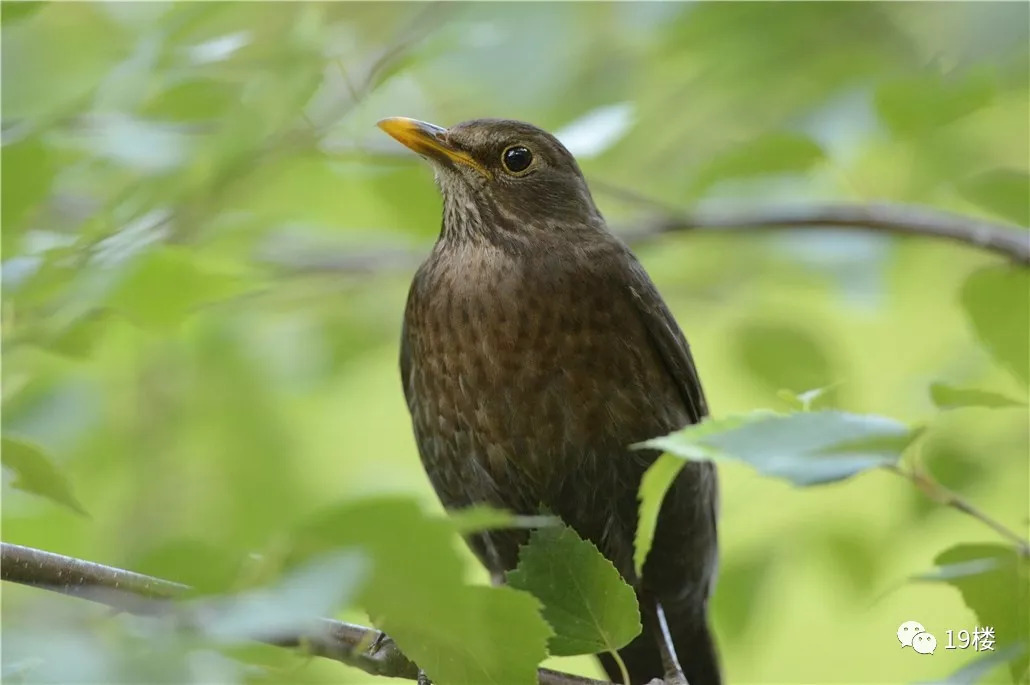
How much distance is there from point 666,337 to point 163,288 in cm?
160

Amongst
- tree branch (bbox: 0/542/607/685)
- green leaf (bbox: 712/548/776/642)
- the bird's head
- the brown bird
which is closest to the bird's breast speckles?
the brown bird

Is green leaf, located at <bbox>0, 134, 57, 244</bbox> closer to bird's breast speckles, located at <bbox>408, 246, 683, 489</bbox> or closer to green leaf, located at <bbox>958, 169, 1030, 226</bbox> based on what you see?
bird's breast speckles, located at <bbox>408, 246, 683, 489</bbox>

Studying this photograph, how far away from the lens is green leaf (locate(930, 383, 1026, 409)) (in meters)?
2.08

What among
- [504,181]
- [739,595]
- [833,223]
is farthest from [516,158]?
[739,595]

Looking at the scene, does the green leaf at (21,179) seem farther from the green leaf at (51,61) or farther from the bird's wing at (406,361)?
the bird's wing at (406,361)

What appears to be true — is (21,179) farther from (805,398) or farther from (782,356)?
(782,356)

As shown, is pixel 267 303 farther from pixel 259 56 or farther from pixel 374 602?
pixel 374 602

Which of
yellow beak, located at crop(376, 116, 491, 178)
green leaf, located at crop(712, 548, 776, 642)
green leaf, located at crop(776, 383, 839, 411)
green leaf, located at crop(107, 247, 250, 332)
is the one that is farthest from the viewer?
green leaf, located at crop(712, 548, 776, 642)

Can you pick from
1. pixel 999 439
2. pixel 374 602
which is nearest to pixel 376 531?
pixel 374 602

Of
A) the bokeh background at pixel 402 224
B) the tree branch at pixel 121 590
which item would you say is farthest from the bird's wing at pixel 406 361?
the tree branch at pixel 121 590

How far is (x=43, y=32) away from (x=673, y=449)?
2.67 m

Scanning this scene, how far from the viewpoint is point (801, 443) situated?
175 centimetres

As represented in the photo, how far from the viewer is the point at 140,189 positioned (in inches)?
108

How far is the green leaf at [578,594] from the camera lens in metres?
2.16
